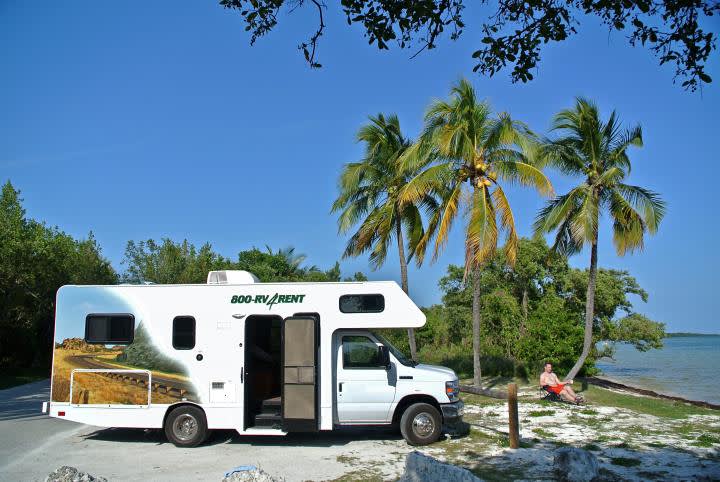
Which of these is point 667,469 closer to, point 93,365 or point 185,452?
point 185,452

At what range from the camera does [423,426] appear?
10.3 metres

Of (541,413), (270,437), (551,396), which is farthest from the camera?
(551,396)

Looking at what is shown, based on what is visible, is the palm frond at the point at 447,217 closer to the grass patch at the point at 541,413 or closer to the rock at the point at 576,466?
the grass patch at the point at 541,413

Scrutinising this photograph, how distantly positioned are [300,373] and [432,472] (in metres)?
4.58

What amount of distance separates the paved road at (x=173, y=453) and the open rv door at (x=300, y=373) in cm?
54

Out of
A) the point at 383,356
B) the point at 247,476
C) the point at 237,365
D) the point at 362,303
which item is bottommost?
the point at 247,476

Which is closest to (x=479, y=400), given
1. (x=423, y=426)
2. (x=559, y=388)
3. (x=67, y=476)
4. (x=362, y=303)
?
(x=559, y=388)

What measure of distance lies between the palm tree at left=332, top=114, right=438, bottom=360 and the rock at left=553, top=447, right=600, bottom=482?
11558 mm

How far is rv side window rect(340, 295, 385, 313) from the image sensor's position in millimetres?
10375

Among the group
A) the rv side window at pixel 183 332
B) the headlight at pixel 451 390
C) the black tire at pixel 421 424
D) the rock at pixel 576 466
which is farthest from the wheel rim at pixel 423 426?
the rv side window at pixel 183 332

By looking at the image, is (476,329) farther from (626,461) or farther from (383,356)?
(626,461)

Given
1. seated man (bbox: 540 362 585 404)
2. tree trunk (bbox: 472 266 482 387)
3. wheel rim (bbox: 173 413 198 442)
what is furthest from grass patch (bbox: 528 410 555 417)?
wheel rim (bbox: 173 413 198 442)

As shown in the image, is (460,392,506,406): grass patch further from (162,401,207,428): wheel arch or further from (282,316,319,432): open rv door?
(162,401,207,428): wheel arch

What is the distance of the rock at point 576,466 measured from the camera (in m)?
7.49
